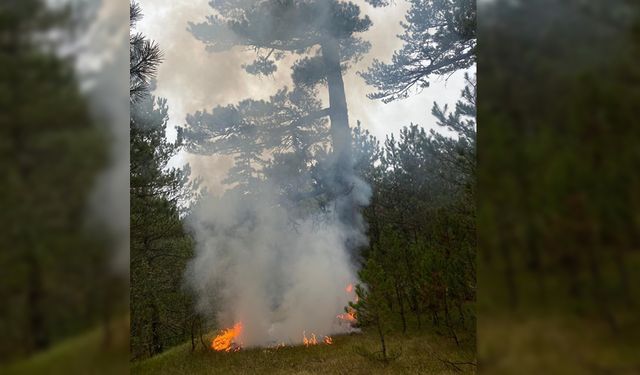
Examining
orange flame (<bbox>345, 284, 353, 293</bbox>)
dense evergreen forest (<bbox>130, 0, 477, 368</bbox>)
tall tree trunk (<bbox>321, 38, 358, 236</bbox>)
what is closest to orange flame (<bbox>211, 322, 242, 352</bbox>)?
dense evergreen forest (<bbox>130, 0, 477, 368</bbox>)

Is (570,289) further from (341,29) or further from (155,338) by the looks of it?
(155,338)

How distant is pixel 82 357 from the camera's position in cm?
92

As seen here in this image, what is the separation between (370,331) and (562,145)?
5112 millimetres

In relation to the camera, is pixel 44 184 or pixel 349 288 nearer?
pixel 44 184

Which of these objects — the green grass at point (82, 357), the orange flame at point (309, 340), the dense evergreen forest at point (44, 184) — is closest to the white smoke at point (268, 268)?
the orange flame at point (309, 340)

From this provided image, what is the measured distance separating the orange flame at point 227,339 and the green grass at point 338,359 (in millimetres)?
85

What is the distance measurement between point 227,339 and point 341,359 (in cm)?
147

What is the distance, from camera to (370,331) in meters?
5.49

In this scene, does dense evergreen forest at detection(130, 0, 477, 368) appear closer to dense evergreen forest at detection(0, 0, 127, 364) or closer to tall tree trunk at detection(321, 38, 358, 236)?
tall tree trunk at detection(321, 38, 358, 236)

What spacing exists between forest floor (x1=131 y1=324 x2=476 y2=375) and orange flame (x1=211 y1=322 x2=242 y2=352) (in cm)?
8

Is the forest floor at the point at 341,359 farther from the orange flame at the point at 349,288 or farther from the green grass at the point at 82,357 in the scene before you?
the green grass at the point at 82,357

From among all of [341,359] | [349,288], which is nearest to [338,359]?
[341,359]

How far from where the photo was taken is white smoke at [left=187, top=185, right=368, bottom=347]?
554 cm

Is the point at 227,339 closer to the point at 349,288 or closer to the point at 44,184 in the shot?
the point at 349,288
